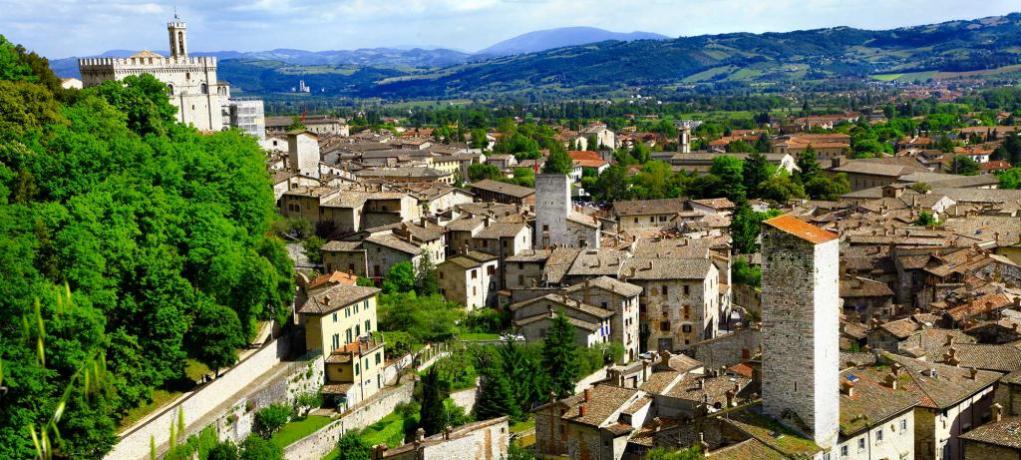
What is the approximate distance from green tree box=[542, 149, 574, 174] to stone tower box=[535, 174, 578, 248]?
3112 centimetres

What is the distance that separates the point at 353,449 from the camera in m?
28.6

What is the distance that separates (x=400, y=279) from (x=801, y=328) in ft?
71.2

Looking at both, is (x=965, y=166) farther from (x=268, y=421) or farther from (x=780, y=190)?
(x=268, y=421)

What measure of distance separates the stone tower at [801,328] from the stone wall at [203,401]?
1214cm

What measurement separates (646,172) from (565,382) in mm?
45430

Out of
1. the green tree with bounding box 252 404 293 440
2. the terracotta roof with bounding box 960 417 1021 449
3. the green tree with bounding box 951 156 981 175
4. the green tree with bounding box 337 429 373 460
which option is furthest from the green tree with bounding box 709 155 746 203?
the terracotta roof with bounding box 960 417 1021 449

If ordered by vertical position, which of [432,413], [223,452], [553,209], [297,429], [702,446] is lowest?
[297,429]

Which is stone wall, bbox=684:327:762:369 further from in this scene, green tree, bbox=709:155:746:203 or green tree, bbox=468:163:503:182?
green tree, bbox=468:163:503:182

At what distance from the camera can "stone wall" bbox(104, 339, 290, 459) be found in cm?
2608

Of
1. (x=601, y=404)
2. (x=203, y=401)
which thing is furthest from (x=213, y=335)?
(x=601, y=404)

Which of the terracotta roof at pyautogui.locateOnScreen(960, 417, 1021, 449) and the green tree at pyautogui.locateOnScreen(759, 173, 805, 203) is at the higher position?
the green tree at pyautogui.locateOnScreen(759, 173, 805, 203)

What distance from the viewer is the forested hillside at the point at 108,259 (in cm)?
2402

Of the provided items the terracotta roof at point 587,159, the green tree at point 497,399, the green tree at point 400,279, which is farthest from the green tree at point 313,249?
the terracotta roof at point 587,159

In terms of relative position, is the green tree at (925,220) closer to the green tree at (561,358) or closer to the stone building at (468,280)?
the stone building at (468,280)
